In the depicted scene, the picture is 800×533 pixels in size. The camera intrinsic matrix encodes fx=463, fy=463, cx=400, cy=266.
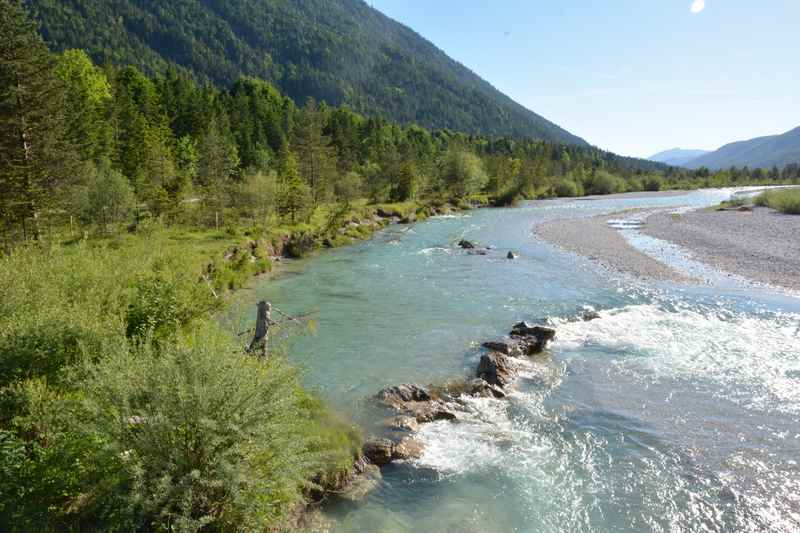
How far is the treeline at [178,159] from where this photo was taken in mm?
24953

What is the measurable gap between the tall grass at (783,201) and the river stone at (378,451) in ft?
245

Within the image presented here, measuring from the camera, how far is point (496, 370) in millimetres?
16062

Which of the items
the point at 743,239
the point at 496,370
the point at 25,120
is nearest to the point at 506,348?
the point at 496,370

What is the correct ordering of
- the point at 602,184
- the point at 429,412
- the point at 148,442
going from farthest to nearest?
the point at 602,184 → the point at 429,412 → the point at 148,442

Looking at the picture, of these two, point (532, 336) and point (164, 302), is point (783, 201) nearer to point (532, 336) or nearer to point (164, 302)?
point (532, 336)

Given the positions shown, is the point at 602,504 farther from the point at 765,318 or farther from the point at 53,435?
the point at 765,318

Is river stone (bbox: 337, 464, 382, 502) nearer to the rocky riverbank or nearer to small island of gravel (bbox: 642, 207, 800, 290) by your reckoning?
the rocky riverbank

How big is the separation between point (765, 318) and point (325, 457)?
885 inches

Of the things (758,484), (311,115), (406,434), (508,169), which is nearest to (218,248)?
(406,434)

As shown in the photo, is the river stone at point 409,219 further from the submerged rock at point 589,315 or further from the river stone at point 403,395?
the river stone at point 403,395

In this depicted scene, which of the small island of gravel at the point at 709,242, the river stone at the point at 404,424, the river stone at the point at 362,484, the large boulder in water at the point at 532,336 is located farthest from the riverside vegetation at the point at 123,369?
the small island of gravel at the point at 709,242

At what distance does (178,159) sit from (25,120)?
1761 inches

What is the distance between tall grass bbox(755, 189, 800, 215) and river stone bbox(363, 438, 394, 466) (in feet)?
245

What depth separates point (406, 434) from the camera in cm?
1277
